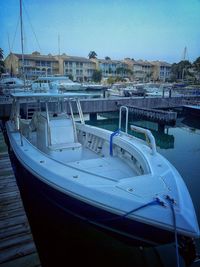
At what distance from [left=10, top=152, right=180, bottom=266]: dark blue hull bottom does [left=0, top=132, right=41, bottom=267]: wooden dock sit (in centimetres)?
63

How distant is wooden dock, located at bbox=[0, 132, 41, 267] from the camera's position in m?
2.70

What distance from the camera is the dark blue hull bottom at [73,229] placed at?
125 inches

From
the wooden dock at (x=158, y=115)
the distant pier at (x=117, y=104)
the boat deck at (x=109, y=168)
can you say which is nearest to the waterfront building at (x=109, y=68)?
the distant pier at (x=117, y=104)

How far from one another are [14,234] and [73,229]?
183cm

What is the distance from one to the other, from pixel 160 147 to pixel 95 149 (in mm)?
7388

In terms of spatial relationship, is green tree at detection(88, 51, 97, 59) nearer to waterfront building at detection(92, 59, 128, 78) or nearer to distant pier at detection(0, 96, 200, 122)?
waterfront building at detection(92, 59, 128, 78)

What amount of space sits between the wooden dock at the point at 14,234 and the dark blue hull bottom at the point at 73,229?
626 mm

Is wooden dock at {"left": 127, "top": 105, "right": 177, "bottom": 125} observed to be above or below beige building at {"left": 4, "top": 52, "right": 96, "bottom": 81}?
below

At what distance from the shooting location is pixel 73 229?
4703 millimetres

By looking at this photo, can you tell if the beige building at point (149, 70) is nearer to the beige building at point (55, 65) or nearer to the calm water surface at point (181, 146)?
the beige building at point (55, 65)

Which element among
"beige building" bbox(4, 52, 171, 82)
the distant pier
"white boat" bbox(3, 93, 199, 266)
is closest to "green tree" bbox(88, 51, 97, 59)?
"beige building" bbox(4, 52, 171, 82)

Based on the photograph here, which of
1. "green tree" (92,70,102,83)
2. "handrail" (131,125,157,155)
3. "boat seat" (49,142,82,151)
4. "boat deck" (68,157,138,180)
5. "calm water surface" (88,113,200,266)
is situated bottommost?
"calm water surface" (88,113,200,266)

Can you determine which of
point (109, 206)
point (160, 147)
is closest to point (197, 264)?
point (109, 206)

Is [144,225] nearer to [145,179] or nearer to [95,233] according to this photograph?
[145,179]
